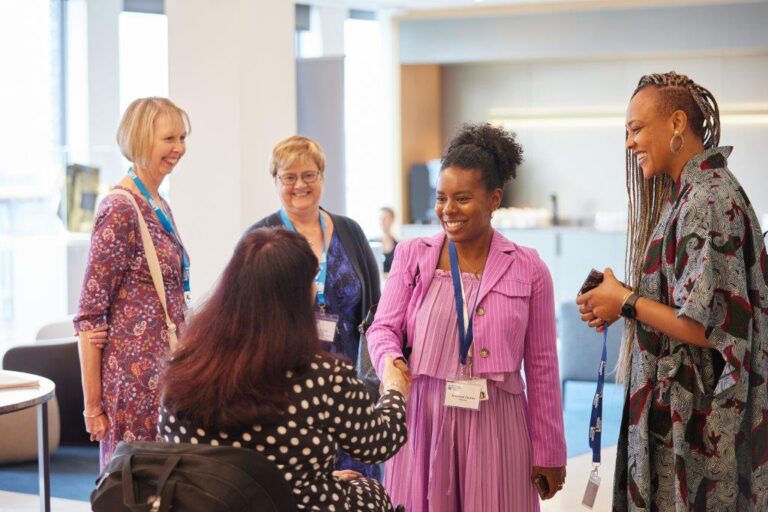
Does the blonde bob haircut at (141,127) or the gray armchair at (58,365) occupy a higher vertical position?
the blonde bob haircut at (141,127)

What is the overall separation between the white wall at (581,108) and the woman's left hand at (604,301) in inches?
391

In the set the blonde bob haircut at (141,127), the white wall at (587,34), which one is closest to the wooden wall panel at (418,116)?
the white wall at (587,34)

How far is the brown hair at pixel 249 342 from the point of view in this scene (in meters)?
2.13

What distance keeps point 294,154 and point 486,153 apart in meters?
1.18

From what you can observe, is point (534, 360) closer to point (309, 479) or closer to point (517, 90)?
point (309, 479)

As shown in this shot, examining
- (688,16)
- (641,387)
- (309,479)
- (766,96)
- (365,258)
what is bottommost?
(309,479)

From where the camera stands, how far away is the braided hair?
2375 millimetres

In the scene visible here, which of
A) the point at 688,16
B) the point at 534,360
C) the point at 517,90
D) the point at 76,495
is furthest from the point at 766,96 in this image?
the point at 534,360

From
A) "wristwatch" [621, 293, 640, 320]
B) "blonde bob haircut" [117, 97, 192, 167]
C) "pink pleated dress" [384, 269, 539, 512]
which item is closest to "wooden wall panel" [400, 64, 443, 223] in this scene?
"blonde bob haircut" [117, 97, 192, 167]

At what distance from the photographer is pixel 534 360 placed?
269cm

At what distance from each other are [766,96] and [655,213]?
32.6ft

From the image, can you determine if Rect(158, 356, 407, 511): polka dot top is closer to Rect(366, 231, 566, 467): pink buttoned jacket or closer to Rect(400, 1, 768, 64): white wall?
Rect(366, 231, 566, 467): pink buttoned jacket

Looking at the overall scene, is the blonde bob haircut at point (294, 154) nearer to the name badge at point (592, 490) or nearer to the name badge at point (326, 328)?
the name badge at point (326, 328)

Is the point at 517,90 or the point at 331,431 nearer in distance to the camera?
the point at 331,431
